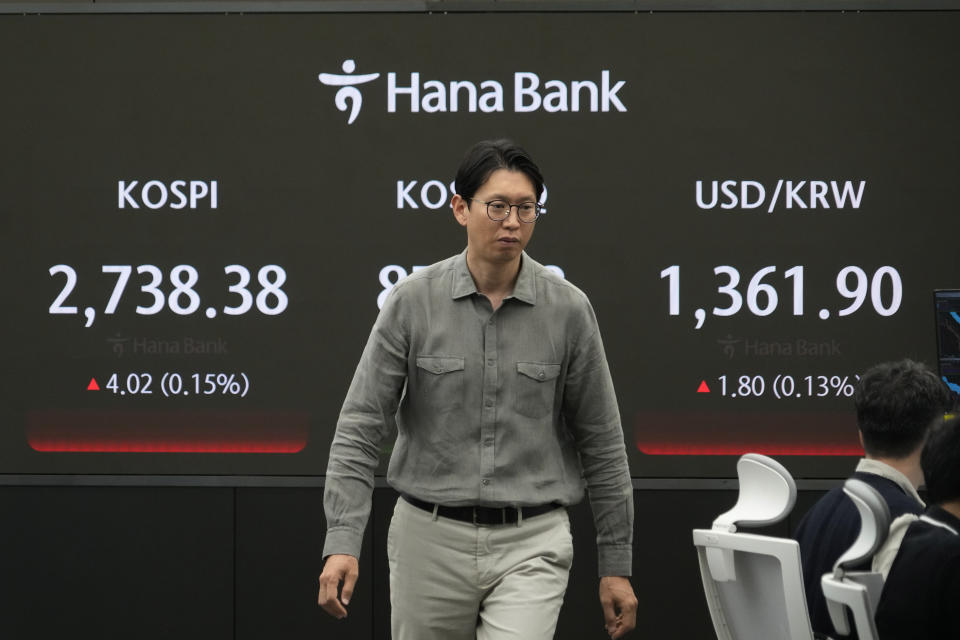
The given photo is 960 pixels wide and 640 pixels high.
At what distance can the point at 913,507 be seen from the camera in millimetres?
2463

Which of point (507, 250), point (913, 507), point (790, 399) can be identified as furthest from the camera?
point (790, 399)

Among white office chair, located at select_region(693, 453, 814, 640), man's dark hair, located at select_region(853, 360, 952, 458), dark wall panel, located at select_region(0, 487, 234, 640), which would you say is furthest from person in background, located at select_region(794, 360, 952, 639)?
dark wall panel, located at select_region(0, 487, 234, 640)

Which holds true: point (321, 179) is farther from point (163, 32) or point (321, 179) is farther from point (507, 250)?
point (507, 250)

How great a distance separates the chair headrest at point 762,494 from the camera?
222 cm

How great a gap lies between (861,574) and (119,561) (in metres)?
3.11

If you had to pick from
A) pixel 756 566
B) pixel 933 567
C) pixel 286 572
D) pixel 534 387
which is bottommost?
pixel 286 572

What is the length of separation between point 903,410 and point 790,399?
68.3 inches

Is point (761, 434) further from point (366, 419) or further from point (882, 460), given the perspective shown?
point (366, 419)

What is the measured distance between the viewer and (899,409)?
2572mm

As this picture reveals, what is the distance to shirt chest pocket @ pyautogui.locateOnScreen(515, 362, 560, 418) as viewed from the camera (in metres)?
2.76

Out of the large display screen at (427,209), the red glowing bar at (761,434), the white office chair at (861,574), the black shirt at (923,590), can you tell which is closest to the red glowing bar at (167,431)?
the large display screen at (427,209)

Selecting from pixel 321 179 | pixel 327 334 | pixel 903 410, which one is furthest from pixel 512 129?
pixel 903 410

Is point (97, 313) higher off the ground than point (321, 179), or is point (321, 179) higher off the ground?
point (321, 179)

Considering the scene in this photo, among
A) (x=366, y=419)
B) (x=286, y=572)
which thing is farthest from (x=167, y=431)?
(x=366, y=419)
